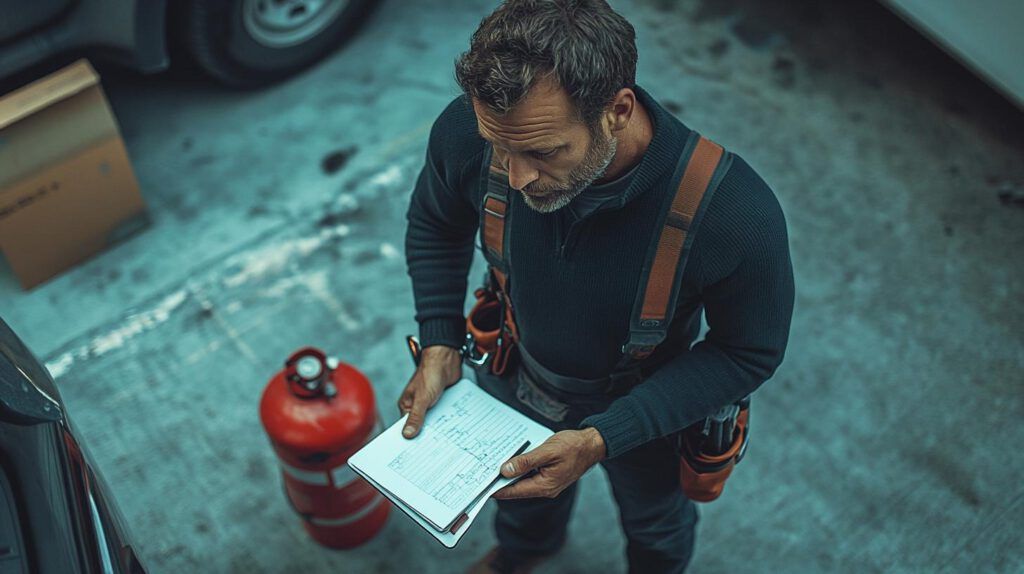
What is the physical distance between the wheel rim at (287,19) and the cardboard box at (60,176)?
842mm

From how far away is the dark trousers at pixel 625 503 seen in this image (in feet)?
7.16

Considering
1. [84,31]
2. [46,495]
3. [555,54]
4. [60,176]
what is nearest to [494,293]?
[555,54]

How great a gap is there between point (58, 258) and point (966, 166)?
3.50 metres

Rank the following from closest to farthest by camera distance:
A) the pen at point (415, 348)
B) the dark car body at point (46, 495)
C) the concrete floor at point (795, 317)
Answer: the dark car body at point (46, 495)
the pen at point (415, 348)
the concrete floor at point (795, 317)

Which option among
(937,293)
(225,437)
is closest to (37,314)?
(225,437)

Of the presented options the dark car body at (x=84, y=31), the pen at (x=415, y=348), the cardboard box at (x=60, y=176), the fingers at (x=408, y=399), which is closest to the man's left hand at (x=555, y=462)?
the fingers at (x=408, y=399)

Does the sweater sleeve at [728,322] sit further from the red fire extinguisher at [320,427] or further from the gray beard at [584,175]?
the red fire extinguisher at [320,427]

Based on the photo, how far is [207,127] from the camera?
4.02 metres

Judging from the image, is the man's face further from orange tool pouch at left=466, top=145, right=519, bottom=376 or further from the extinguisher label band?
the extinguisher label band

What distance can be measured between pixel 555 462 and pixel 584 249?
0.42m

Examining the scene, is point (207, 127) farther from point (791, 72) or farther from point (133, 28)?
point (791, 72)

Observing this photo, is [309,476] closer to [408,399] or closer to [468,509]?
[408,399]

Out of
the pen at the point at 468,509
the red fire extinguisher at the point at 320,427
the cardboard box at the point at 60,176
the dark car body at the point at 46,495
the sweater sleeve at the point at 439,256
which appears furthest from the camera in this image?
the cardboard box at the point at 60,176

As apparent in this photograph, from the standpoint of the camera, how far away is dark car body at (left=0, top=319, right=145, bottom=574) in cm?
152
